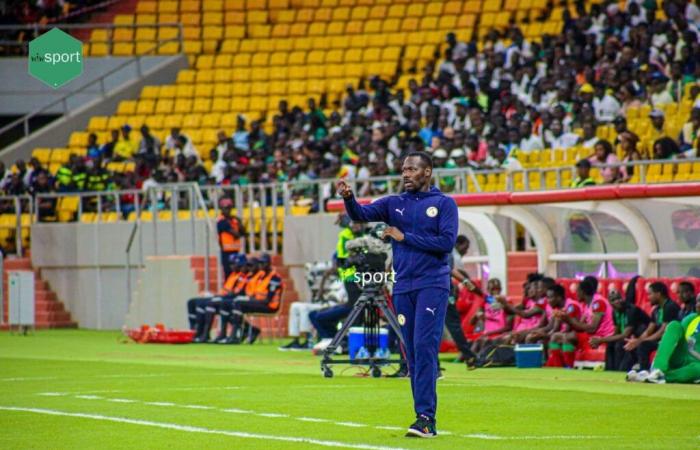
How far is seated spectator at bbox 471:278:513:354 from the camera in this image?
21.8m

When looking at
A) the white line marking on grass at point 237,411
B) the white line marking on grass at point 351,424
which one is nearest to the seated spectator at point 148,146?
the white line marking on grass at point 237,411

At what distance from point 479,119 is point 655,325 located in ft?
40.4

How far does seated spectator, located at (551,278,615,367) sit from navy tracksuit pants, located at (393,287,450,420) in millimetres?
8731

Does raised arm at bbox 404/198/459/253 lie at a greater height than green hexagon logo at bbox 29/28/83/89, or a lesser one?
lesser

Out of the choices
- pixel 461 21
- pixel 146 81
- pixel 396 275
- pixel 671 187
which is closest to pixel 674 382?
pixel 671 187

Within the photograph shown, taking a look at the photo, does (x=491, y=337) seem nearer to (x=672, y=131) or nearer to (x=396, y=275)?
(x=672, y=131)

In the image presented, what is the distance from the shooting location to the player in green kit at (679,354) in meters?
17.4

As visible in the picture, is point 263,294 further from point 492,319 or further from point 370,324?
point 370,324

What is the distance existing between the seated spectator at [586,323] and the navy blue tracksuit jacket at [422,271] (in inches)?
340

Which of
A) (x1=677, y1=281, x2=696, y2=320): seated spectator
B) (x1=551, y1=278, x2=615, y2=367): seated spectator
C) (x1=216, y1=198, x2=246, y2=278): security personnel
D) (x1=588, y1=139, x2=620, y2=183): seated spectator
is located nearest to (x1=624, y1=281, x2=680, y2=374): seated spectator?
(x1=677, y1=281, x2=696, y2=320): seated spectator

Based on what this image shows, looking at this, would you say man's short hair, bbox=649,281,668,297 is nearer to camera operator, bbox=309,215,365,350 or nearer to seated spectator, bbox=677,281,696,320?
seated spectator, bbox=677,281,696,320

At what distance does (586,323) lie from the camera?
20484 mm

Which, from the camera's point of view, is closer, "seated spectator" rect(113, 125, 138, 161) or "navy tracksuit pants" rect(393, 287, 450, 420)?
"navy tracksuit pants" rect(393, 287, 450, 420)

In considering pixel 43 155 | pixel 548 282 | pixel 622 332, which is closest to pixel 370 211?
pixel 622 332
